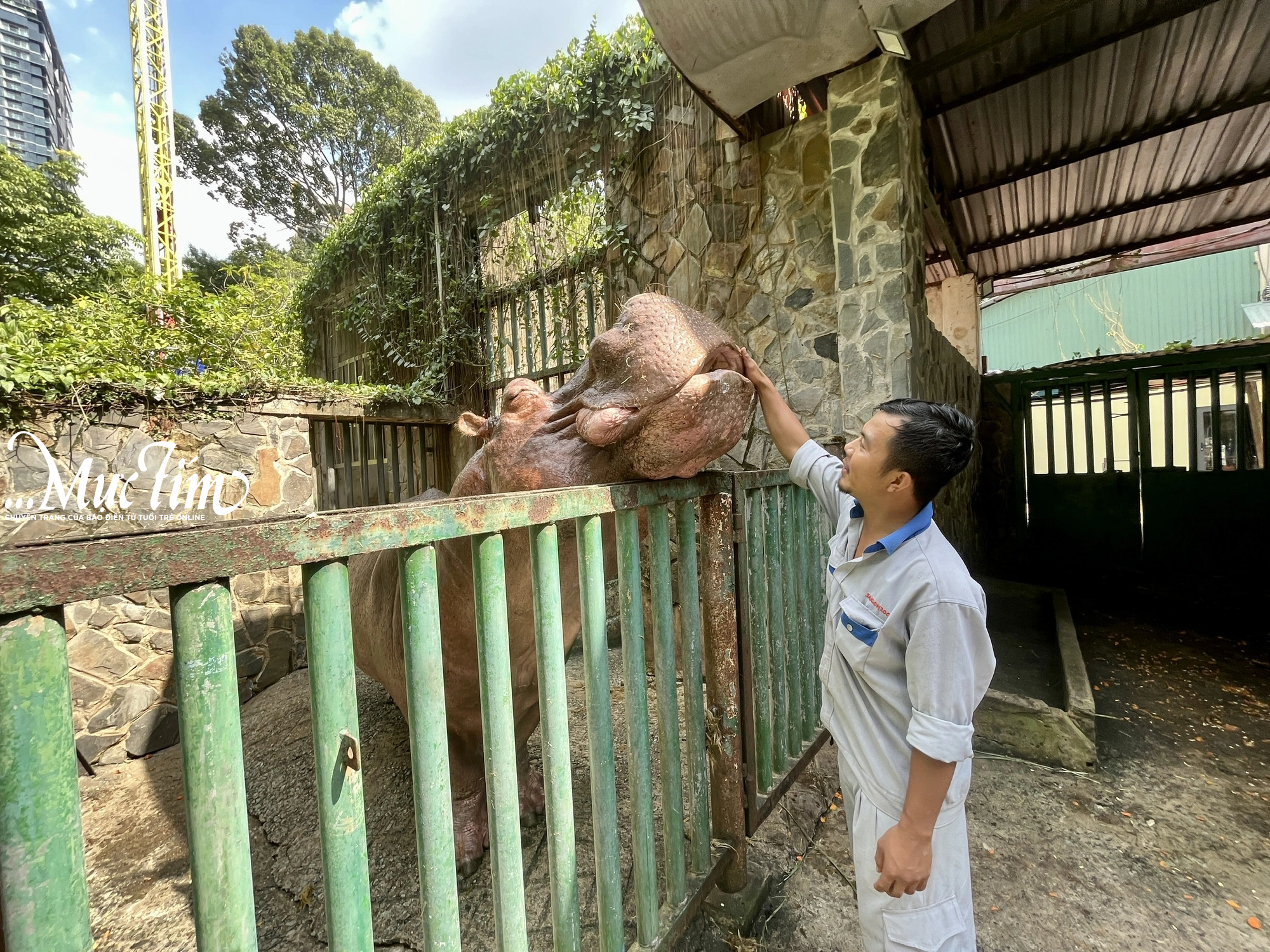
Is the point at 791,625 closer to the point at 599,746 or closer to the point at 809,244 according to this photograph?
the point at 599,746

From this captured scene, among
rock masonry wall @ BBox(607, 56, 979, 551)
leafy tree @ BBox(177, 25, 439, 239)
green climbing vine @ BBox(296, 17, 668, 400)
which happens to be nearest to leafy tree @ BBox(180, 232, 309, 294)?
leafy tree @ BBox(177, 25, 439, 239)

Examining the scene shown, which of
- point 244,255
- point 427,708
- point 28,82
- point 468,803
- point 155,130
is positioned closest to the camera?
point 427,708

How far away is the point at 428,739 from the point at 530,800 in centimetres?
150

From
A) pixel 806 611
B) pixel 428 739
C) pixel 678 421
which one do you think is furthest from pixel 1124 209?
pixel 428 739

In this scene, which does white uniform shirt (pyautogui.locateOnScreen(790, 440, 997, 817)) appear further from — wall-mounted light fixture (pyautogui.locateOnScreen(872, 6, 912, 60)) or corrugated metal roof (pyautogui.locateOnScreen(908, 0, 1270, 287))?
corrugated metal roof (pyautogui.locateOnScreen(908, 0, 1270, 287))

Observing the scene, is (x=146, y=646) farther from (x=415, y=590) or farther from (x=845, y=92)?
(x=845, y=92)

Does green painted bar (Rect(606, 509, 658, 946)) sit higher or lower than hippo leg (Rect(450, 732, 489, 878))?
higher

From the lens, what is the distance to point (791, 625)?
2.08m

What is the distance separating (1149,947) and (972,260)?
8.12 metres

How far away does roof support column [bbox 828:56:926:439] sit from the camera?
141 inches

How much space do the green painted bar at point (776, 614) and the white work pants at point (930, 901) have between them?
2.07 ft

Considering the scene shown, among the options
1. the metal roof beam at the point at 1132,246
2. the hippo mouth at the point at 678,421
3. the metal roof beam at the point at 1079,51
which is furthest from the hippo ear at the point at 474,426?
the metal roof beam at the point at 1132,246

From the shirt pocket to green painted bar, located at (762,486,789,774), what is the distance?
54cm

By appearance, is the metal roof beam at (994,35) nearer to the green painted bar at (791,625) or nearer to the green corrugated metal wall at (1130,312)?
the green painted bar at (791,625)
